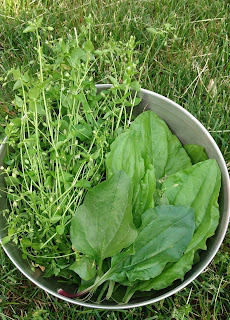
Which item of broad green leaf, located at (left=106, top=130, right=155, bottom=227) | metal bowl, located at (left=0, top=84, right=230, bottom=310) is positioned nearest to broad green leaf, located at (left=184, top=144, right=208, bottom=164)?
metal bowl, located at (left=0, top=84, right=230, bottom=310)

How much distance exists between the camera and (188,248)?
2.54 feet

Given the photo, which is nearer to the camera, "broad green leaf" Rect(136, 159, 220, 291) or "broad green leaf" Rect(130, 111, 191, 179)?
"broad green leaf" Rect(136, 159, 220, 291)

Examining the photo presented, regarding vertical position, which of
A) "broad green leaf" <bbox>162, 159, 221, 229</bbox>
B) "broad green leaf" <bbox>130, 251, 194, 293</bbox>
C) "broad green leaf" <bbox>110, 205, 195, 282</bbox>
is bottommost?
"broad green leaf" <bbox>130, 251, 194, 293</bbox>

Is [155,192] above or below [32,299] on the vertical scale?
above

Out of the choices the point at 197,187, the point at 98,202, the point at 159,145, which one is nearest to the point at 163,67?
the point at 159,145

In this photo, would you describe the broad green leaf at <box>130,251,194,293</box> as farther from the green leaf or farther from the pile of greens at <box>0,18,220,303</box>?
the green leaf

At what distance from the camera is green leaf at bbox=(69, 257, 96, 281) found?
29.6 inches

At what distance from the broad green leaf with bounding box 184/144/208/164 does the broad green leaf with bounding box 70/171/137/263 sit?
226 millimetres

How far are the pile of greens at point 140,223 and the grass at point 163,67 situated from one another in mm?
119

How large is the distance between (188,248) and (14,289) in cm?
38

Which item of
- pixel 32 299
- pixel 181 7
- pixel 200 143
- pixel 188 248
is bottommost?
pixel 32 299

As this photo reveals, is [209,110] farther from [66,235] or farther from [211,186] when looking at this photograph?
[66,235]

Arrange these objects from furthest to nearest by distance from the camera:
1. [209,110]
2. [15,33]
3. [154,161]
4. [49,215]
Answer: [15,33] < [209,110] < [154,161] < [49,215]

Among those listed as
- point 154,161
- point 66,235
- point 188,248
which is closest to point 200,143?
point 154,161
